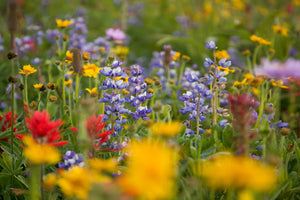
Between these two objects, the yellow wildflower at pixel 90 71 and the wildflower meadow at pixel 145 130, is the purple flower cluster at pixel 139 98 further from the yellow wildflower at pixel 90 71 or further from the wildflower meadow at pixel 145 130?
the yellow wildflower at pixel 90 71

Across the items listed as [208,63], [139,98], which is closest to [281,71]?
[208,63]

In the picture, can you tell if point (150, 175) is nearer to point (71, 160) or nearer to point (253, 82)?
point (71, 160)

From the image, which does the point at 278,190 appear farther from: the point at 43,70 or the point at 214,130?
the point at 43,70

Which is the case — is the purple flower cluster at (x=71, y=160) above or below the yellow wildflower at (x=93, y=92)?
below

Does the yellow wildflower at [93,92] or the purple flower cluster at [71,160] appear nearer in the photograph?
the purple flower cluster at [71,160]

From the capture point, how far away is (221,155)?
0.95 m

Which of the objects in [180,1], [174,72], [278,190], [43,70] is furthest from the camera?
[180,1]

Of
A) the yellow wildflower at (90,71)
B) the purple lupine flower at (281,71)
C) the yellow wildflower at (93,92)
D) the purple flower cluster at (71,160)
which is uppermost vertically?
the yellow wildflower at (90,71)

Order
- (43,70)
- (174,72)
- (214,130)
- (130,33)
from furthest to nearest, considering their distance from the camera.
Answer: (130,33) → (43,70) → (174,72) → (214,130)

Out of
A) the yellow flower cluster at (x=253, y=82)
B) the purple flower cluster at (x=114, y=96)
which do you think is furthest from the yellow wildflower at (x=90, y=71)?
the yellow flower cluster at (x=253, y=82)

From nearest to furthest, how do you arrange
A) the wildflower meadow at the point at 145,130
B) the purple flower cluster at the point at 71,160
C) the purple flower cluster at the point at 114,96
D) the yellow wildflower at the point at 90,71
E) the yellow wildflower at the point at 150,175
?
1. the yellow wildflower at the point at 150,175
2. the wildflower meadow at the point at 145,130
3. the purple flower cluster at the point at 71,160
4. the purple flower cluster at the point at 114,96
5. the yellow wildflower at the point at 90,71

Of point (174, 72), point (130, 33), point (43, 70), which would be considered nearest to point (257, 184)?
point (174, 72)

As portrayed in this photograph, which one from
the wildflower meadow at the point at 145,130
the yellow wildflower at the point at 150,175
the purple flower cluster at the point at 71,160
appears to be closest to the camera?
the yellow wildflower at the point at 150,175

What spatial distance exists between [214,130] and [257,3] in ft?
14.8
